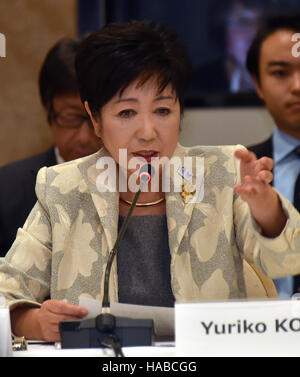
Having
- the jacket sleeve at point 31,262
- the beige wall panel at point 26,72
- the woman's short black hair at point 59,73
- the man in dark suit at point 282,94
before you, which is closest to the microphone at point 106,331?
the jacket sleeve at point 31,262

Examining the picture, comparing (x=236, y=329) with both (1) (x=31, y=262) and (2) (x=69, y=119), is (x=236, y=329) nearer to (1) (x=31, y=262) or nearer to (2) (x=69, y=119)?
(1) (x=31, y=262)

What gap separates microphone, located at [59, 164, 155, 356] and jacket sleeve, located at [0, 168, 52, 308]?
0.27 m

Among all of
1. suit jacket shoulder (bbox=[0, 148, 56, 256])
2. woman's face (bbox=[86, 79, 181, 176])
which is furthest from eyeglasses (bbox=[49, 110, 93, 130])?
woman's face (bbox=[86, 79, 181, 176])

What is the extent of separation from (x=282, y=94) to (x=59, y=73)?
778mm

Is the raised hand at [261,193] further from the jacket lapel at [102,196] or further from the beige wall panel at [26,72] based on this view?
the beige wall panel at [26,72]

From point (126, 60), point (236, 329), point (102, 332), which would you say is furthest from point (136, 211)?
point (236, 329)

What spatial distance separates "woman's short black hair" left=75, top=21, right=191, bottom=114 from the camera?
1.73 metres

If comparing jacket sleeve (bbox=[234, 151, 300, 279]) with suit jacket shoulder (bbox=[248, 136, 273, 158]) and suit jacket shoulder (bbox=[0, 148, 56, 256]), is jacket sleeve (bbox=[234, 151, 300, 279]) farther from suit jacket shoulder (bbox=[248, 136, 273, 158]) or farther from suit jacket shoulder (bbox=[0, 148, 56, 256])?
suit jacket shoulder (bbox=[0, 148, 56, 256])

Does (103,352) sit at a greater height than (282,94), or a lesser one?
lesser

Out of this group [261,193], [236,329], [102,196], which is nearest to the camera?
[236,329]

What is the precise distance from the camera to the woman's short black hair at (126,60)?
1.73 m

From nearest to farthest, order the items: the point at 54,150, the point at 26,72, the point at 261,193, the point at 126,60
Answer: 1. the point at 261,193
2. the point at 126,60
3. the point at 54,150
4. the point at 26,72

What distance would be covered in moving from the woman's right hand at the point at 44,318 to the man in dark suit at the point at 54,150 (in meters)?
0.72

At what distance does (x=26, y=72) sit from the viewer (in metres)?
2.88
